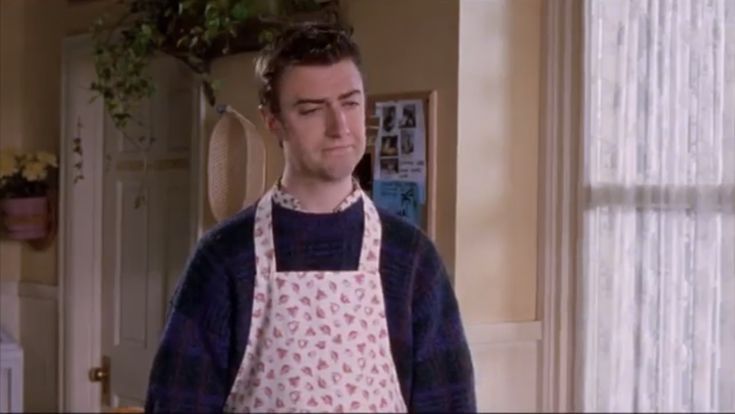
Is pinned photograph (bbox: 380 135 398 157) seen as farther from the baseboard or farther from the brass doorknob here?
the brass doorknob

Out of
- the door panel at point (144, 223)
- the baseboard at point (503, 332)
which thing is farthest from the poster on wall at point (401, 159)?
the door panel at point (144, 223)

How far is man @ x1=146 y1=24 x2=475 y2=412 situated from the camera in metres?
0.75

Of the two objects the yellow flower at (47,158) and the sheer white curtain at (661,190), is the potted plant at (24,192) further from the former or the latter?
the sheer white curtain at (661,190)

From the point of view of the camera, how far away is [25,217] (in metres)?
2.27

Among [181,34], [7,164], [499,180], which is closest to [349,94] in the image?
[499,180]

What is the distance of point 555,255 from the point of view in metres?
1.34

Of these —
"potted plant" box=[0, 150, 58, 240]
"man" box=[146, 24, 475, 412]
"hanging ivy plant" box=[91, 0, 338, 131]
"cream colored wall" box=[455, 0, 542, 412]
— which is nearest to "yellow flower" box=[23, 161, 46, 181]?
"potted plant" box=[0, 150, 58, 240]

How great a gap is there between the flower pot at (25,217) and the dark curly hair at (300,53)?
1.60 meters

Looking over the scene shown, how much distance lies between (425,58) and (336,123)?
0.70m

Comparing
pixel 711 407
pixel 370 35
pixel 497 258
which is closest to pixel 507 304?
pixel 497 258

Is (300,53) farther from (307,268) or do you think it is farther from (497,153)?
(497,153)

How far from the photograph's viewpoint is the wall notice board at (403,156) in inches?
55.4

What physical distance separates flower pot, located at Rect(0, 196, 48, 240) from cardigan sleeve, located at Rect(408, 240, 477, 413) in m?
1.64

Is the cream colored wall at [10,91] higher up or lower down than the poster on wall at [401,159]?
higher up
